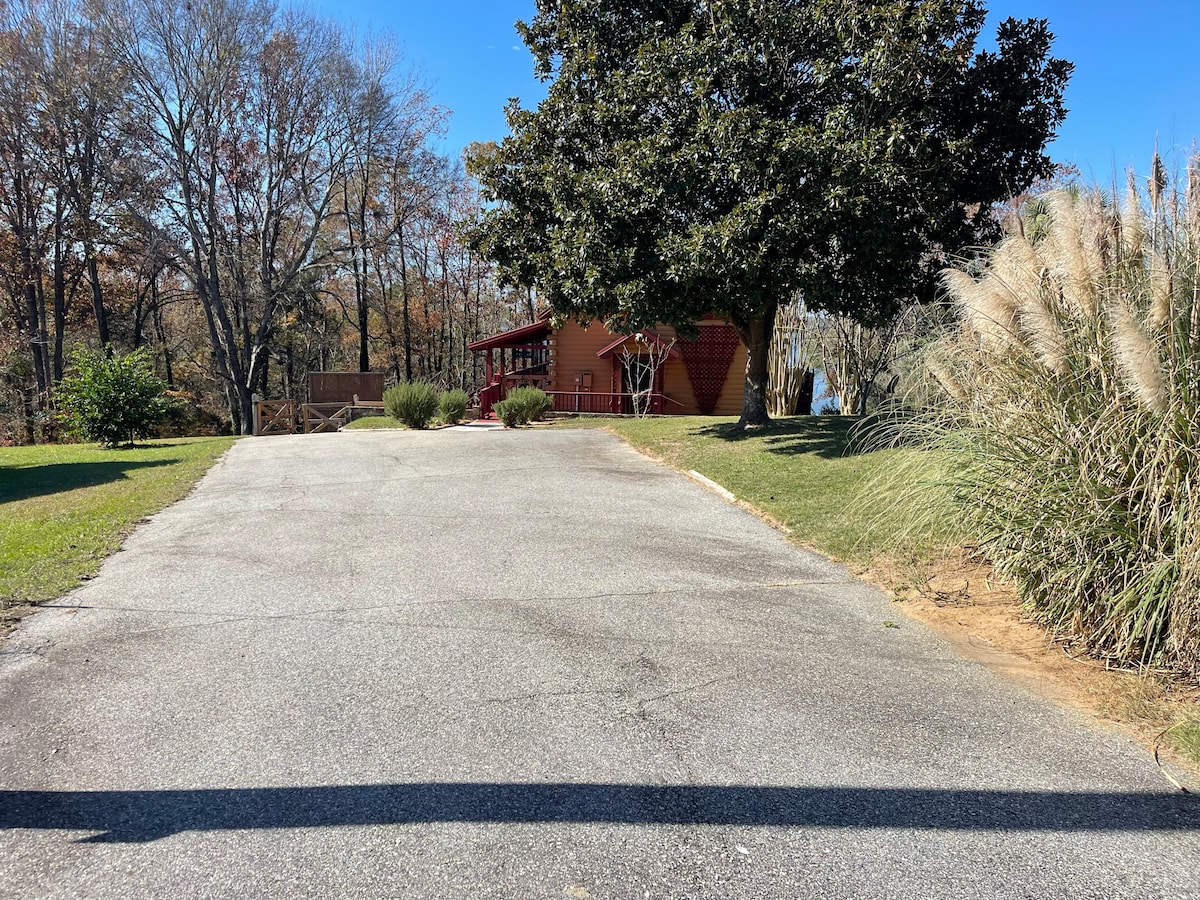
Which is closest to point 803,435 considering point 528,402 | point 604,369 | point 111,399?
point 528,402

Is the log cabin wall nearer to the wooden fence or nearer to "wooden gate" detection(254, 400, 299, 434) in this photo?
the wooden fence

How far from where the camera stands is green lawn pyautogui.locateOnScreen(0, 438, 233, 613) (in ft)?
19.3

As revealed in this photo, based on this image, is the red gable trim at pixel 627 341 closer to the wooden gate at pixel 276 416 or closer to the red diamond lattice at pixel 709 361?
the red diamond lattice at pixel 709 361

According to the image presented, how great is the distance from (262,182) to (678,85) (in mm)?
26184

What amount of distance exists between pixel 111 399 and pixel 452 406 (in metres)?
8.07

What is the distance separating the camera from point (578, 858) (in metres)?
2.50

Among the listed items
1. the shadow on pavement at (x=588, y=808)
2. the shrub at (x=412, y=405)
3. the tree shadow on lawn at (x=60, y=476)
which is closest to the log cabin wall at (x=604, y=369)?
the shrub at (x=412, y=405)

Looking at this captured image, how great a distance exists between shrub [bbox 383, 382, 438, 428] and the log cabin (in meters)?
4.72

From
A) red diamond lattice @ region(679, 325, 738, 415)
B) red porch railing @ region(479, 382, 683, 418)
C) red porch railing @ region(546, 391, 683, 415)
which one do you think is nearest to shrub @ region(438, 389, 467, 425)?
red porch railing @ region(479, 382, 683, 418)

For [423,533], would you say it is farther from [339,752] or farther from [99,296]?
[99,296]

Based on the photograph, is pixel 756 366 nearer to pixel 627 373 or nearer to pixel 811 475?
pixel 811 475

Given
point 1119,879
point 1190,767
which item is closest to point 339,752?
point 1119,879

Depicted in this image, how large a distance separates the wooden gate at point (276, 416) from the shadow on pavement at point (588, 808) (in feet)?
73.7

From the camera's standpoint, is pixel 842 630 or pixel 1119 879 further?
pixel 842 630
